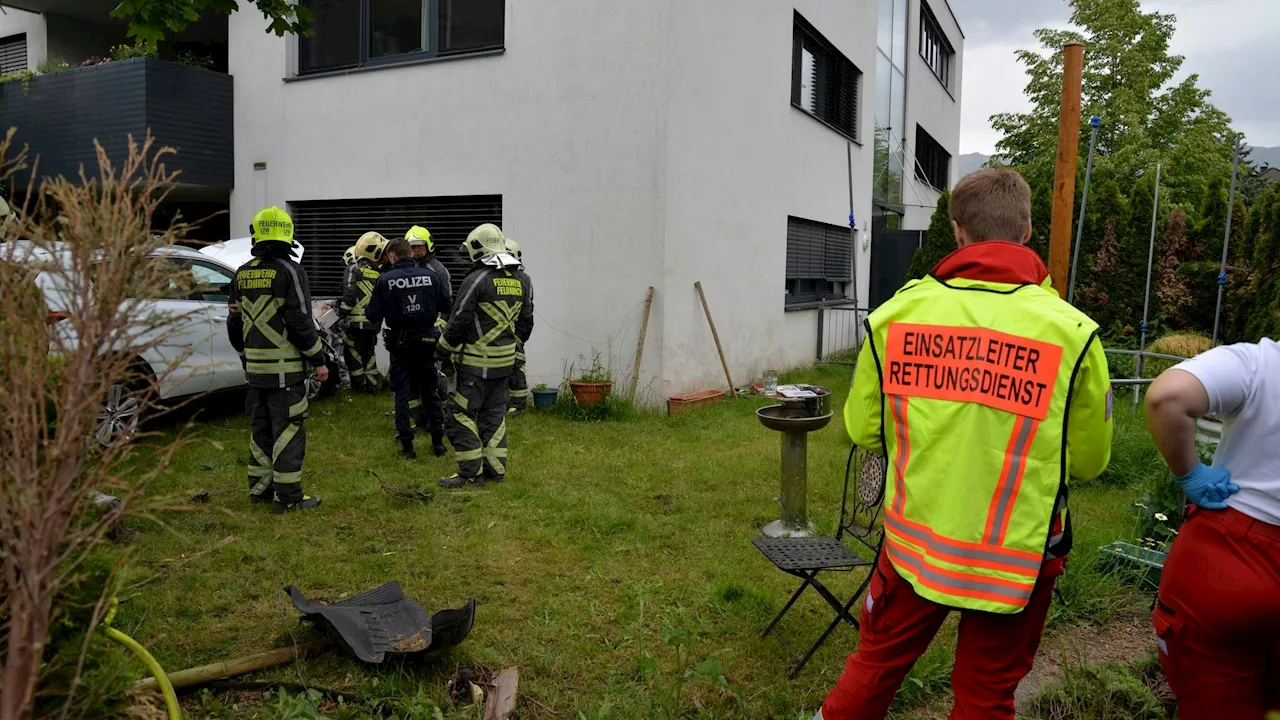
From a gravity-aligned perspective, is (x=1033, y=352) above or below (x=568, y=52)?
below

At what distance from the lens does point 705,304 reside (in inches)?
393

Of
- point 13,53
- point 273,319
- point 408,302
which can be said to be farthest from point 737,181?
point 13,53

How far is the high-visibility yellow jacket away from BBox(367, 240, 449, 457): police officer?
5380 millimetres

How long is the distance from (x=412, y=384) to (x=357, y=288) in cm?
160

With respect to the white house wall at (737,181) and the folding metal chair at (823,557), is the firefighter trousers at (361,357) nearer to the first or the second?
the white house wall at (737,181)

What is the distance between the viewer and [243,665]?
347cm

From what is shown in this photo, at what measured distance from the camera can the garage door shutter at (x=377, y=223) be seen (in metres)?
10.3

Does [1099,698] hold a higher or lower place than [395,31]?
lower

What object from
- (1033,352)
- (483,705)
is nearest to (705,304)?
(483,705)

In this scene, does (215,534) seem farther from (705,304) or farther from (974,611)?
(705,304)

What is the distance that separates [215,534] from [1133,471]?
6.60 meters

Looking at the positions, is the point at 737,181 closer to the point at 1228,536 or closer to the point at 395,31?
the point at 395,31

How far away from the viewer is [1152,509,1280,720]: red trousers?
7.47ft

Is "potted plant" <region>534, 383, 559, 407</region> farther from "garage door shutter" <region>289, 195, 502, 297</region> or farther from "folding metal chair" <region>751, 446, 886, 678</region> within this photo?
"folding metal chair" <region>751, 446, 886, 678</region>
